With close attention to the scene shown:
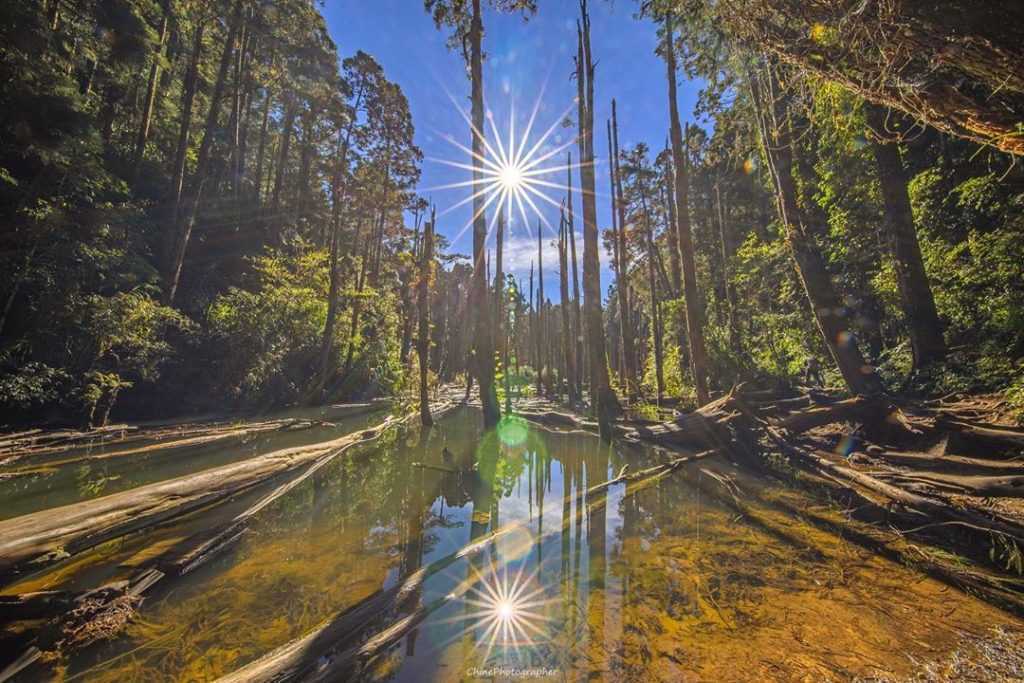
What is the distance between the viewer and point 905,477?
5.02 m

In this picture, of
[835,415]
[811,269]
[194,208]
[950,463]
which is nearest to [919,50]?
[950,463]

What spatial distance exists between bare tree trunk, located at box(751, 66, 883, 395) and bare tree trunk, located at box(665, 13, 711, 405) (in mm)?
2248

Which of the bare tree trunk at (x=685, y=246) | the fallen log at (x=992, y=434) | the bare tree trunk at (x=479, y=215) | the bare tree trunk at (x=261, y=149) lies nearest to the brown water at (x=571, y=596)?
the fallen log at (x=992, y=434)

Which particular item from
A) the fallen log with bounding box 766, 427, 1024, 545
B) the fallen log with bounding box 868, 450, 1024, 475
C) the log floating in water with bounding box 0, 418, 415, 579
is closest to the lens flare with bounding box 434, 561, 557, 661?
the log floating in water with bounding box 0, 418, 415, 579

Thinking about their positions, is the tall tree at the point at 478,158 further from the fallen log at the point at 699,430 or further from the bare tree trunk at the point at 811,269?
the bare tree trunk at the point at 811,269

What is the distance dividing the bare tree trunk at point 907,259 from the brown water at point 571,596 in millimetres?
6432

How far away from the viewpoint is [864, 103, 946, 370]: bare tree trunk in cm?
862

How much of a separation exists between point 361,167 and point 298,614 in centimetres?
2481

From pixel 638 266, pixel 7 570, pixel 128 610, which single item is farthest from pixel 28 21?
pixel 638 266

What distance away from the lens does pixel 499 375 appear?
22.6m

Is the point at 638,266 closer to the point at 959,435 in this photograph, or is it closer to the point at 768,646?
the point at 959,435

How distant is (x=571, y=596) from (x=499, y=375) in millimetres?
19376

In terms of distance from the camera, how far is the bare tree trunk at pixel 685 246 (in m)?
11.7

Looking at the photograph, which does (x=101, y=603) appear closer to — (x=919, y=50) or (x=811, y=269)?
(x=919, y=50)
